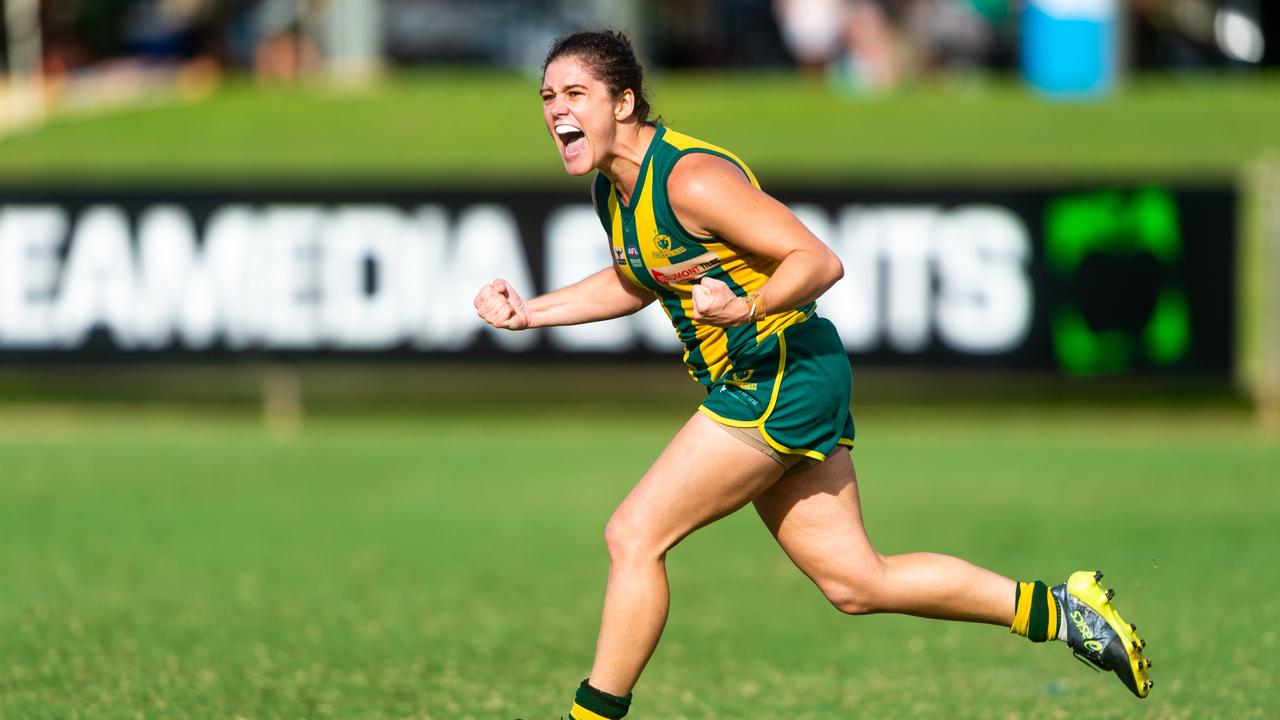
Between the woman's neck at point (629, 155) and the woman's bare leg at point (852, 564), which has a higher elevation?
the woman's neck at point (629, 155)

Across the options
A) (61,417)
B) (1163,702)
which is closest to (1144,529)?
(1163,702)

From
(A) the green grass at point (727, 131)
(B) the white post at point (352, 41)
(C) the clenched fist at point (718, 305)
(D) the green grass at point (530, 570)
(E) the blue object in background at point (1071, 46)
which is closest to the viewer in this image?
(C) the clenched fist at point (718, 305)

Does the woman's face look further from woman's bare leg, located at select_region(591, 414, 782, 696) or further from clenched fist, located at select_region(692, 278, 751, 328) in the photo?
woman's bare leg, located at select_region(591, 414, 782, 696)

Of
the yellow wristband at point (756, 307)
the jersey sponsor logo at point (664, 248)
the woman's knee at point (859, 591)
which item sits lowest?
the woman's knee at point (859, 591)

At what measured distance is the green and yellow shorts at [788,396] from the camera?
5.21 m

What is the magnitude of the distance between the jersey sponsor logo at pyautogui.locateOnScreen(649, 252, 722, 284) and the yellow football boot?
4.76 feet

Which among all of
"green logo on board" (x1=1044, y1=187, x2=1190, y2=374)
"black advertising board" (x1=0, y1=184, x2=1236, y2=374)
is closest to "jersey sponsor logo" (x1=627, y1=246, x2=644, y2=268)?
"black advertising board" (x1=0, y1=184, x2=1236, y2=374)

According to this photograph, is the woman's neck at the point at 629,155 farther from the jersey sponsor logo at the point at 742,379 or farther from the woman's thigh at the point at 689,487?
the woman's thigh at the point at 689,487

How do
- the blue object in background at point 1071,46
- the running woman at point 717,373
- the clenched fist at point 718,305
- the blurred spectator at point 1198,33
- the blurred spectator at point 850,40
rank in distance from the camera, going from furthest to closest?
the blurred spectator at point 1198,33 < the blurred spectator at point 850,40 < the blue object in background at point 1071,46 < the running woman at point 717,373 < the clenched fist at point 718,305

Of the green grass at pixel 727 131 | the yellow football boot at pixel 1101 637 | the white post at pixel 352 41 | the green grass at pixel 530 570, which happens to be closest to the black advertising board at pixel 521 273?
the green grass at pixel 530 570

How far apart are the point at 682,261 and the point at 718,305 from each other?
407 mm

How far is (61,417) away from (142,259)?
1.79 meters

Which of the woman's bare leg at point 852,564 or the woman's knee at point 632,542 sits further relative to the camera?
the woman's bare leg at point 852,564

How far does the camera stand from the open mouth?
5168 millimetres
